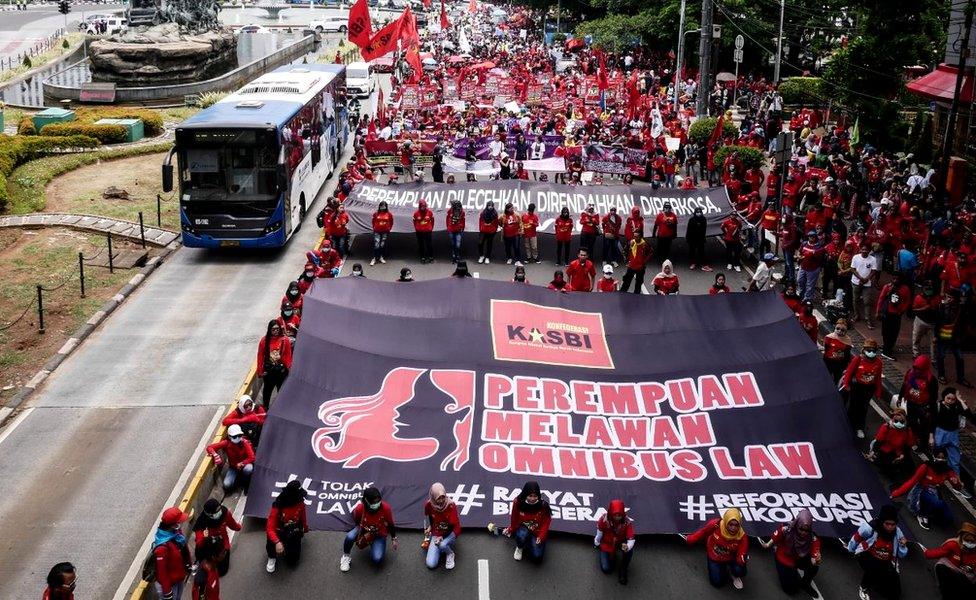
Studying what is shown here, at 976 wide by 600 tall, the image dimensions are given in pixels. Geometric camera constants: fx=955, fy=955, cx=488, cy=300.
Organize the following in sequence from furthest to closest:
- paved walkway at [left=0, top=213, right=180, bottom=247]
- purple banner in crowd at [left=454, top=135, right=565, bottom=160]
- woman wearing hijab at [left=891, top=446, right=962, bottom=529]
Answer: purple banner in crowd at [left=454, top=135, right=565, bottom=160] < paved walkway at [left=0, top=213, right=180, bottom=247] < woman wearing hijab at [left=891, top=446, right=962, bottom=529]

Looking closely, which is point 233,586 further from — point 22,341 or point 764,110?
point 764,110

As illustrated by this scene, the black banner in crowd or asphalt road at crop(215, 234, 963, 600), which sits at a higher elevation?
the black banner in crowd

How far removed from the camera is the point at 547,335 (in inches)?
584

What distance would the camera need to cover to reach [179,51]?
51.2 metres

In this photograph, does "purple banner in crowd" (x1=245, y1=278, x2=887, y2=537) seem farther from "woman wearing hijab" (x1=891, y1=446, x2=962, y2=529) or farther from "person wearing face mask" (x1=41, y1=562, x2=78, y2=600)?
"person wearing face mask" (x1=41, y1=562, x2=78, y2=600)

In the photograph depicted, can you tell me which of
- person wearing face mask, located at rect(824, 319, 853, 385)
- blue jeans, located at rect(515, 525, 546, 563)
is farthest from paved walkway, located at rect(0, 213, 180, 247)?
person wearing face mask, located at rect(824, 319, 853, 385)

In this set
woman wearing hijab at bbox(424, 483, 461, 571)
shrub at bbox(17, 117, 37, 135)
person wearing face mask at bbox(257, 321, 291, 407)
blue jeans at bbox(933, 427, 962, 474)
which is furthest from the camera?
shrub at bbox(17, 117, 37, 135)

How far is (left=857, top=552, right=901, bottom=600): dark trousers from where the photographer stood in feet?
34.0

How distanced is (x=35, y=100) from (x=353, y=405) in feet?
148

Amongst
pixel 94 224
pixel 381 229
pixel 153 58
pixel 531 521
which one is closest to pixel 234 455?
pixel 531 521

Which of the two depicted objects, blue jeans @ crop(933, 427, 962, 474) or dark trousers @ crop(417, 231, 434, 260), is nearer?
blue jeans @ crop(933, 427, 962, 474)

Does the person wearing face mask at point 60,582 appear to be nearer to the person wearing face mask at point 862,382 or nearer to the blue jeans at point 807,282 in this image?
the person wearing face mask at point 862,382


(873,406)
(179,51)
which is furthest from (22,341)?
(179,51)

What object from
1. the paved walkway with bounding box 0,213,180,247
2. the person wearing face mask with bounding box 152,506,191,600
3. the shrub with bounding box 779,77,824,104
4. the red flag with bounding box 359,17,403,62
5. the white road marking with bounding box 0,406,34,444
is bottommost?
the white road marking with bounding box 0,406,34,444
